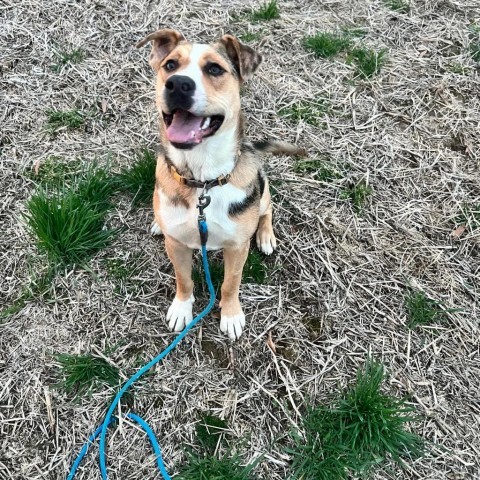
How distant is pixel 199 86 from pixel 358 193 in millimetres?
2226

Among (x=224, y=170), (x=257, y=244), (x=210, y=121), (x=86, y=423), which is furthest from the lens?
(x=257, y=244)

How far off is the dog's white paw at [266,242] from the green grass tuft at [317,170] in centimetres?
84

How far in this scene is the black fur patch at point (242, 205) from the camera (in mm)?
3049

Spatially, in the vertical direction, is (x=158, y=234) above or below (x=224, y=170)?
below

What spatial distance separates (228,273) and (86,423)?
1.38 meters

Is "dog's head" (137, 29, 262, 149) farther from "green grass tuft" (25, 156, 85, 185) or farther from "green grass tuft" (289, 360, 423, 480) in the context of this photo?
"green grass tuft" (289, 360, 423, 480)

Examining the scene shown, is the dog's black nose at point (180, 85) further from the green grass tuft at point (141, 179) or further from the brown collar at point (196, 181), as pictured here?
the green grass tuft at point (141, 179)

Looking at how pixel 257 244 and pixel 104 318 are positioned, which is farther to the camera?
pixel 257 244

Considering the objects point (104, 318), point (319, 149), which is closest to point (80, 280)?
point (104, 318)

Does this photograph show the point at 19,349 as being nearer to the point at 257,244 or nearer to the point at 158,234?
the point at 158,234

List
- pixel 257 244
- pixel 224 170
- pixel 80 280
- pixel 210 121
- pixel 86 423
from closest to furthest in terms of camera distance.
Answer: pixel 210 121 → pixel 224 170 → pixel 86 423 → pixel 80 280 → pixel 257 244

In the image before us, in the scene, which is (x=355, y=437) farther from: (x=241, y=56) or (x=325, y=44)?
→ (x=325, y=44)

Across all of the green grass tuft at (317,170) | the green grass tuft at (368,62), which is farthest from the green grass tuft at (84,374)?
the green grass tuft at (368,62)

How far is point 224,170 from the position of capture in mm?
3018
